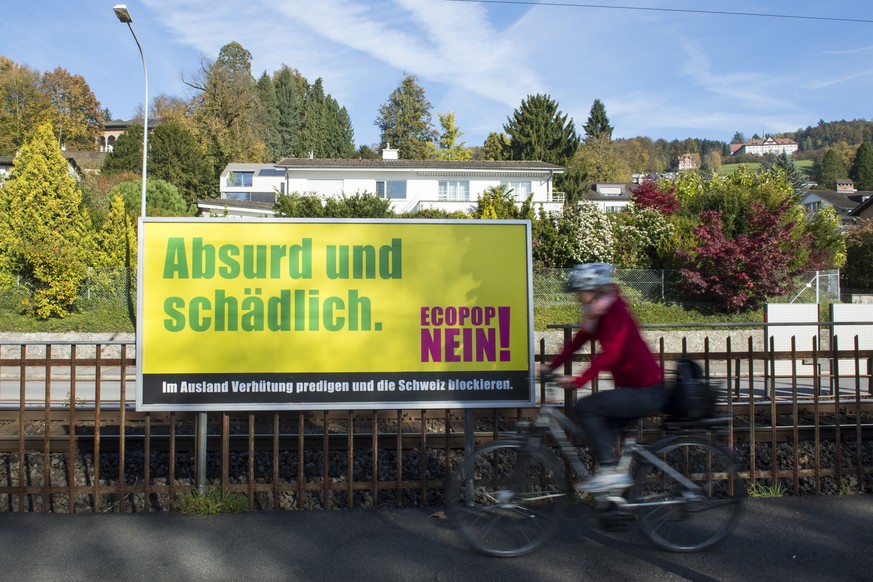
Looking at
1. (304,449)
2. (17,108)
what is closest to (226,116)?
(17,108)

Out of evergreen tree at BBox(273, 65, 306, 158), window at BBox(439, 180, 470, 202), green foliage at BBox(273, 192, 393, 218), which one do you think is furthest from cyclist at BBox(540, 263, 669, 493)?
evergreen tree at BBox(273, 65, 306, 158)

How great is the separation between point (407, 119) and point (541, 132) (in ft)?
63.2

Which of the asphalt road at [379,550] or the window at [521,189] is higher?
the window at [521,189]

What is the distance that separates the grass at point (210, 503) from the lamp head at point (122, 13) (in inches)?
788

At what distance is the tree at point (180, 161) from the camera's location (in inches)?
2501

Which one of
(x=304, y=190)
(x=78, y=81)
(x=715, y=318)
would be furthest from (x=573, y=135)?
(x=78, y=81)

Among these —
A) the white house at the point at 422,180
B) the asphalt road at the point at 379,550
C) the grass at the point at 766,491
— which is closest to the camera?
the asphalt road at the point at 379,550

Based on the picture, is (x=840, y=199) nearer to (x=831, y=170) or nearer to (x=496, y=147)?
(x=831, y=170)

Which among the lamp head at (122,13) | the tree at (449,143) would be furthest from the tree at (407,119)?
the lamp head at (122,13)

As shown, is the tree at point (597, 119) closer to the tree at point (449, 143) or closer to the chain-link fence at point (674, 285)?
the tree at point (449, 143)

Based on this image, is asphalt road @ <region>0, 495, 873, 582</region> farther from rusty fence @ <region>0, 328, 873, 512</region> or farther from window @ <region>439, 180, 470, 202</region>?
window @ <region>439, 180, 470, 202</region>

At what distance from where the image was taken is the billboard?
5.46 meters

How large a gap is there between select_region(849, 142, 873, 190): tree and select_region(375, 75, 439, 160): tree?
73439mm

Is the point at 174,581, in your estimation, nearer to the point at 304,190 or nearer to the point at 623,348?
the point at 623,348
